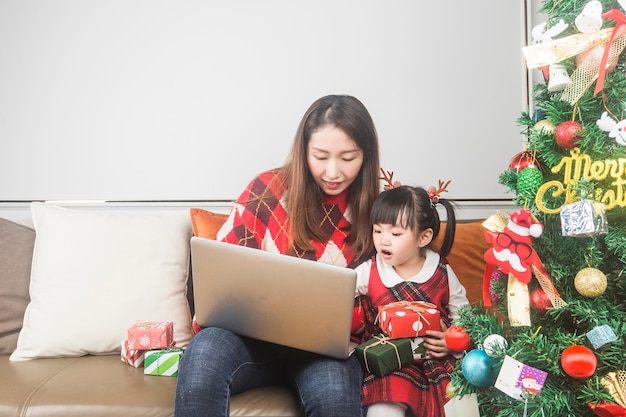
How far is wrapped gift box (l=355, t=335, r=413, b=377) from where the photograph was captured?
1251mm

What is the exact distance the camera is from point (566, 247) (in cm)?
109

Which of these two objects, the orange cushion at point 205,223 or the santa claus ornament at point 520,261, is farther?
the orange cushion at point 205,223

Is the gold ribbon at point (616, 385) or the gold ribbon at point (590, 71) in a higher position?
the gold ribbon at point (590, 71)

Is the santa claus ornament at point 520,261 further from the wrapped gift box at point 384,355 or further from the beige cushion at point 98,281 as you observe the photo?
the beige cushion at point 98,281

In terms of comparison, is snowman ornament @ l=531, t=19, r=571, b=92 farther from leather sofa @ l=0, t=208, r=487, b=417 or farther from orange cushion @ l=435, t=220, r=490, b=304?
leather sofa @ l=0, t=208, r=487, b=417

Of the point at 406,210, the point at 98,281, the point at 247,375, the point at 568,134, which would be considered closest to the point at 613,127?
the point at 568,134

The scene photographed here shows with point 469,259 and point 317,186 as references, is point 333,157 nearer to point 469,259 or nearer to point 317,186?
point 317,186

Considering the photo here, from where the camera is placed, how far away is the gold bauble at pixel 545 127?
3.66 feet

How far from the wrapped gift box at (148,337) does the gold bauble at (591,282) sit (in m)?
1.05

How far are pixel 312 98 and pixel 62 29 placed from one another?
101 cm

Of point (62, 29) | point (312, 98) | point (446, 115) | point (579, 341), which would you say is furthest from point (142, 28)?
point (579, 341)

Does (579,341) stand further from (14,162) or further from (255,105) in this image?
(14,162)

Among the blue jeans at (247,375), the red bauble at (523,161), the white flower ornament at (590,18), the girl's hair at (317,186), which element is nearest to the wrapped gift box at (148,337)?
the blue jeans at (247,375)

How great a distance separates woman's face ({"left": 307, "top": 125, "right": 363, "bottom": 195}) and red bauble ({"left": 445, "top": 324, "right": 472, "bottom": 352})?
525 mm
